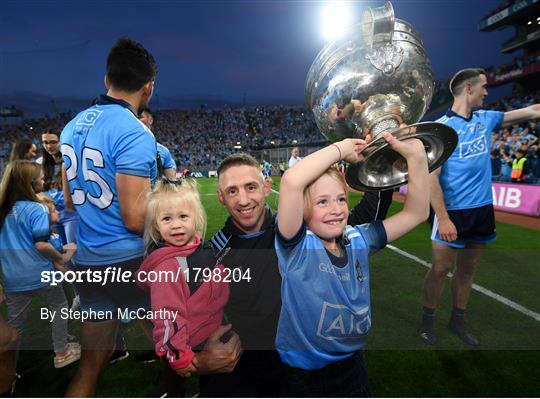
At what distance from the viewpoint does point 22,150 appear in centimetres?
340

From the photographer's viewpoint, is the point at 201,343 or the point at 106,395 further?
the point at 106,395

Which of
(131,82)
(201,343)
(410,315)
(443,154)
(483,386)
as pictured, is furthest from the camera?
(410,315)

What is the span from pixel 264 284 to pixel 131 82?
125 centimetres

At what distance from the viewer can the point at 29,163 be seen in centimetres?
242

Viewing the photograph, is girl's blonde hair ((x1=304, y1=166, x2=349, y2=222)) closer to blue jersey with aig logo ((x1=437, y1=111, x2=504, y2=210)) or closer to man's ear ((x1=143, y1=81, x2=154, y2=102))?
man's ear ((x1=143, y1=81, x2=154, y2=102))

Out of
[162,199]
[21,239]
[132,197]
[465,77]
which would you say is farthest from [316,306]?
[465,77]

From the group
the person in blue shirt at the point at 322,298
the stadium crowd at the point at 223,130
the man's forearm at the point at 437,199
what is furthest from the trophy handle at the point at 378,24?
the stadium crowd at the point at 223,130

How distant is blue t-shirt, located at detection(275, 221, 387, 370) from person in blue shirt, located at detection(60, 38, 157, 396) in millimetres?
776

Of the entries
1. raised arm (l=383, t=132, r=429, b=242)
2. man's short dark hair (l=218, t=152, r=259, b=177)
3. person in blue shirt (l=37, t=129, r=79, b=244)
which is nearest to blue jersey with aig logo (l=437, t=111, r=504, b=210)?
raised arm (l=383, t=132, r=429, b=242)

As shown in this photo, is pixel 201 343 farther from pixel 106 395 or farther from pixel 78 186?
pixel 106 395

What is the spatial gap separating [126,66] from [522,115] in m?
2.94

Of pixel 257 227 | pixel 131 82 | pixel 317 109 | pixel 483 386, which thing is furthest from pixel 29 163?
pixel 483 386

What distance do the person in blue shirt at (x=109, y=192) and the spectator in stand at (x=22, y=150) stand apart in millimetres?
1993

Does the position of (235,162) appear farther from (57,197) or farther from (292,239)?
(57,197)
